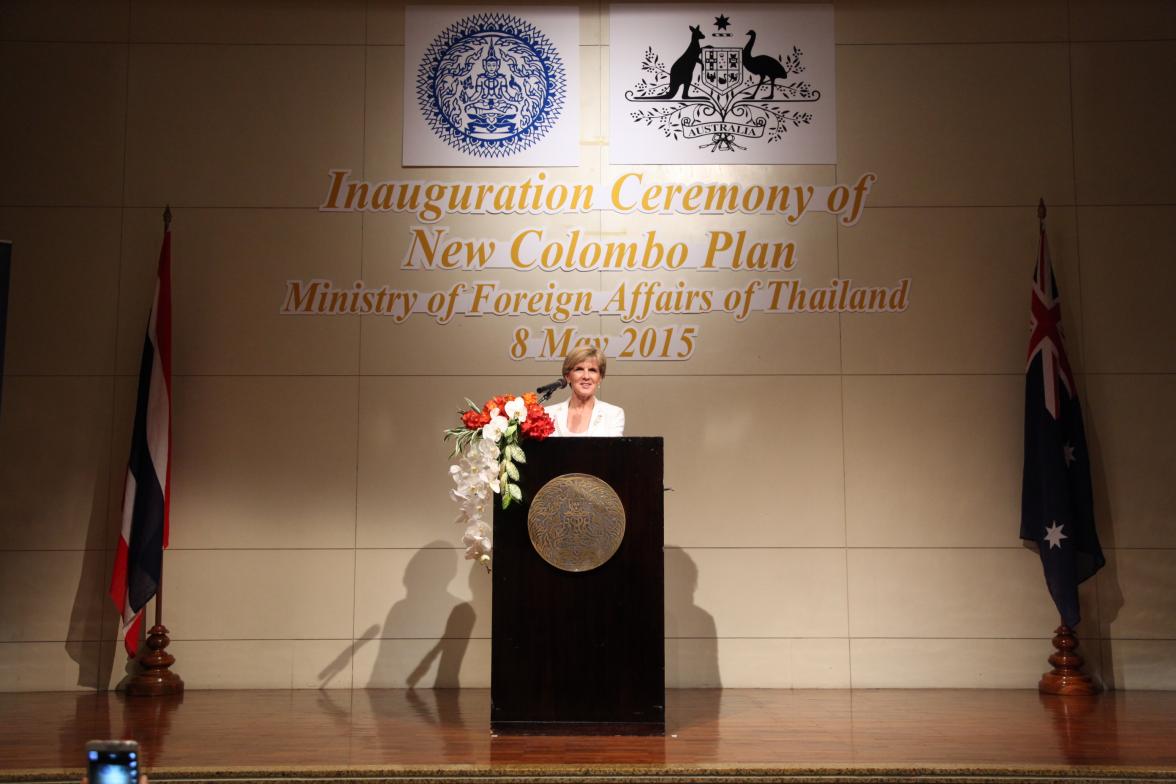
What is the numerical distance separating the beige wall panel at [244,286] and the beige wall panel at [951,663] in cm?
317

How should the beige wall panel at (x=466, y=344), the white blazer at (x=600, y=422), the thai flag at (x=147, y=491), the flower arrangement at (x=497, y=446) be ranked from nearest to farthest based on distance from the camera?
the flower arrangement at (x=497, y=446)
the white blazer at (x=600, y=422)
the thai flag at (x=147, y=491)
the beige wall panel at (x=466, y=344)

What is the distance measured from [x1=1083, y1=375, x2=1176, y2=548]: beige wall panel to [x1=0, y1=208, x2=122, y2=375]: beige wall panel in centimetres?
533

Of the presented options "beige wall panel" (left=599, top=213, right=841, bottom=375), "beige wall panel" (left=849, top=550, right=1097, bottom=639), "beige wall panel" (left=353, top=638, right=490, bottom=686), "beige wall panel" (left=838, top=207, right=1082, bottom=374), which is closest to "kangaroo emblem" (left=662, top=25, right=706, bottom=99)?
"beige wall panel" (left=599, top=213, right=841, bottom=375)

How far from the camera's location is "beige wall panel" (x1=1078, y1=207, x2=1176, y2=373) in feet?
19.5

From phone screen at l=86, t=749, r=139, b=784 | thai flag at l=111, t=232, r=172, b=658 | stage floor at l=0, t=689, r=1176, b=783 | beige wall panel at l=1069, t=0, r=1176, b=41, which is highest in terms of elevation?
beige wall panel at l=1069, t=0, r=1176, b=41

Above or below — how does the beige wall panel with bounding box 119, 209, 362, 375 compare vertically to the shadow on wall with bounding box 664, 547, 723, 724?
above

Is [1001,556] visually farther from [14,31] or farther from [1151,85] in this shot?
[14,31]

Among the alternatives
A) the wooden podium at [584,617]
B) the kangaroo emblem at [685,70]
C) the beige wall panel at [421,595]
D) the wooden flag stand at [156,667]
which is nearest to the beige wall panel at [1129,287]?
the kangaroo emblem at [685,70]

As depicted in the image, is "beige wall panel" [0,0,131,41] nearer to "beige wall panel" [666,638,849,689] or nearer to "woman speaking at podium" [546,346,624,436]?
"woman speaking at podium" [546,346,624,436]

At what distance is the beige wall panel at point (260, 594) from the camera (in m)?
5.82

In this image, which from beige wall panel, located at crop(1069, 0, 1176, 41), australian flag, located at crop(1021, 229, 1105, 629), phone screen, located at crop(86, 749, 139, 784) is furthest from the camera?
beige wall panel, located at crop(1069, 0, 1176, 41)

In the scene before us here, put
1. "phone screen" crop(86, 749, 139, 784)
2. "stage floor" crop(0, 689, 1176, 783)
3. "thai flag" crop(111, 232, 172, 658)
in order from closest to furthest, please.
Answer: "phone screen" crop(86, 749, 139, 784) < "stage floor" crop(0, 689, 1176, 783) < "thai flag" crop(111, 232, 172, 658)

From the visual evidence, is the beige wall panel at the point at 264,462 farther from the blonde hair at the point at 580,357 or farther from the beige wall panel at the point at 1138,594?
the beige wall panel at the point at 1138,594

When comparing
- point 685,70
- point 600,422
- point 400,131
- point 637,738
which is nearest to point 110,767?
point 637,738
